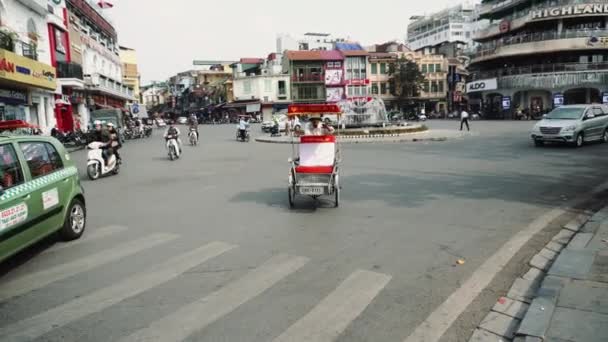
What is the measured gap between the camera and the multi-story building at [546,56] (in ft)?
153

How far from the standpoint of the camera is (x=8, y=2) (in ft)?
76.5

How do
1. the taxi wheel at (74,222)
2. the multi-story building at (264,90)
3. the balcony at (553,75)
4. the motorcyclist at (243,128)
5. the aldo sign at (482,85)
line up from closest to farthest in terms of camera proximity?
1. the taxi wheel at (74,222)
2. the motorcyclist at (243,128)
3. the balcony at (553,75)
4. the aldo sign at (482,85)
5. the multi-story building at (264,90)

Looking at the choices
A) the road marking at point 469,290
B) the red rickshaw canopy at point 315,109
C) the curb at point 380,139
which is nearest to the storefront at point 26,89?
the curb at point 380,139

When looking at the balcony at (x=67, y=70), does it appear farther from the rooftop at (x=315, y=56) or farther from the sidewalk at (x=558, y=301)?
the rooftop at (x=315, y=56)

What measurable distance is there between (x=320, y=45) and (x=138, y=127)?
54.3m

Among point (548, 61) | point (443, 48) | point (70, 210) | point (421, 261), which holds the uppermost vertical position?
point (443, 48)

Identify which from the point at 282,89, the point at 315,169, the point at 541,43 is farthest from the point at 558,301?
the point at 282,89

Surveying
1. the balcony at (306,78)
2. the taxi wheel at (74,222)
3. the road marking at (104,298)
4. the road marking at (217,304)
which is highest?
the balcony at (306,78)

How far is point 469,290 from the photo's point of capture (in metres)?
4.57

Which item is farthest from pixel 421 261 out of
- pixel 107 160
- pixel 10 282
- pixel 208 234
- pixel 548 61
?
pixel 548 61

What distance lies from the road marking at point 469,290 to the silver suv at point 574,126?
12005mm

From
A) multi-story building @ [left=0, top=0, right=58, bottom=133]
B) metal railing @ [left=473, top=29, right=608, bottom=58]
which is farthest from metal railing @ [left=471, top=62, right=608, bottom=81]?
multi-story building @ [left=0, top=0, right=58, bottom=133]

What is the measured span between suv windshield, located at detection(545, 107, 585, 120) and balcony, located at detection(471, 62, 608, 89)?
32.8 metres

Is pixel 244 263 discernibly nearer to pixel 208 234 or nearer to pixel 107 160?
pixel 208 234
